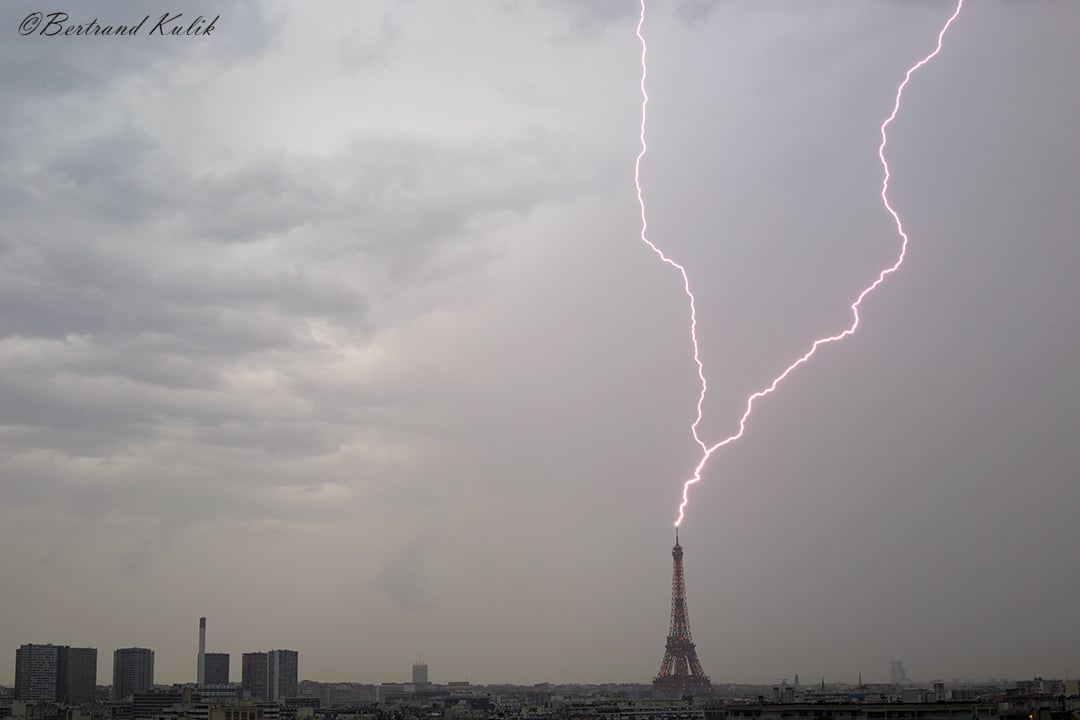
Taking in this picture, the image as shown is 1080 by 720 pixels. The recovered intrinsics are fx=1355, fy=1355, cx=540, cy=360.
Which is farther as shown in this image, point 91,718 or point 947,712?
point 91,718

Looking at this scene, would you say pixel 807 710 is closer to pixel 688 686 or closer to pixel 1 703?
pixel 688 686

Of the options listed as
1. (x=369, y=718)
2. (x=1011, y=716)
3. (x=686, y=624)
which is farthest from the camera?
(x=686, y=624)

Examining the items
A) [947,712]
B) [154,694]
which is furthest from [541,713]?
[947,712]

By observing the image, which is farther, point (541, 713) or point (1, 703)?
point (1, 703)

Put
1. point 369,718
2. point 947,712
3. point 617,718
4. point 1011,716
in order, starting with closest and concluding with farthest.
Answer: point 947,712 < point 1011,716 < point 617,718 < point 369,718

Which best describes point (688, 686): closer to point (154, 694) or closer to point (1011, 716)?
point (154, 694)

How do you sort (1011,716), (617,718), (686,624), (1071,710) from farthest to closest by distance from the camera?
(686,624) < (617,718) < (1071,710) < (1011,716)

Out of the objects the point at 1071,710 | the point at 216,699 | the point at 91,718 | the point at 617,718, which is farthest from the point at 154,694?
the point at 1071,710
